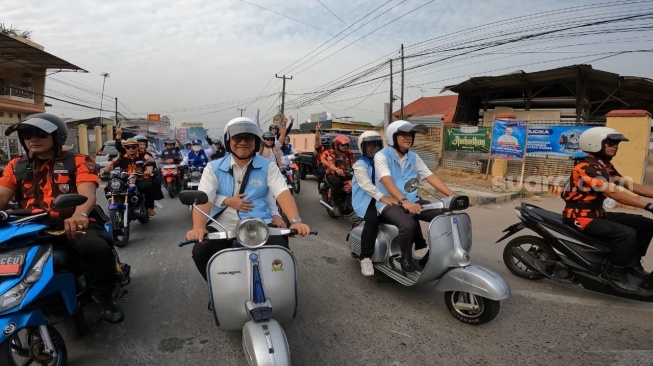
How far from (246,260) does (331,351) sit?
976mm

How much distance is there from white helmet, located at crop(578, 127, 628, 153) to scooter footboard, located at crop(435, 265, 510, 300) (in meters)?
1.84

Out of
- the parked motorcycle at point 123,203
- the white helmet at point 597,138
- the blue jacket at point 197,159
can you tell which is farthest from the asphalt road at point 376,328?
the blue jacket at point 197,159

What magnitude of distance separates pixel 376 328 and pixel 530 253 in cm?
219

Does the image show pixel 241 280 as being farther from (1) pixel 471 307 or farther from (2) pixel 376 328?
(1) pixel 471 307

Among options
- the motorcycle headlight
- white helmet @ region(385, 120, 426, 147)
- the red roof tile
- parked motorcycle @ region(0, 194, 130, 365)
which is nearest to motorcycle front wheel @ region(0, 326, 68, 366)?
parked motorcycle @ region(0, 194, 130, 365)

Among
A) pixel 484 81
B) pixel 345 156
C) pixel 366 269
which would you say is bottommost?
pixel 366 269

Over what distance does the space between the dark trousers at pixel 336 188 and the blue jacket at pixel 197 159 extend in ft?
13.2

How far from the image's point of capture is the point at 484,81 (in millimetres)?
15789

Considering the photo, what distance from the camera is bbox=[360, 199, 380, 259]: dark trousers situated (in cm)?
388

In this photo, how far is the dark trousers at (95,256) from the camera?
8.70 ft

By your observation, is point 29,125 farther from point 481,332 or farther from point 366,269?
point 481,332

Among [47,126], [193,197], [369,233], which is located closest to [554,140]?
[369,233]

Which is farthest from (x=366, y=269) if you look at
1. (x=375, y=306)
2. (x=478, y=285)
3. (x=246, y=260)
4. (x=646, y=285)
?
(x=646, y=285)

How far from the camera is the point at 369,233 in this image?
3895 mm
